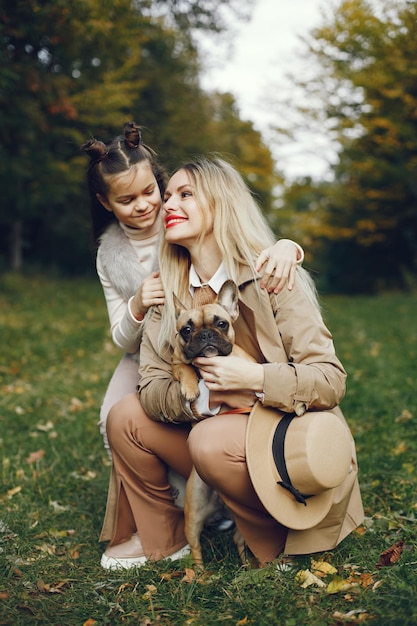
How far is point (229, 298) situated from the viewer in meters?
3.04

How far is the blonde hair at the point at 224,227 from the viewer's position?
3139 millimetres

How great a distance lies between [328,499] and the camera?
2.80m

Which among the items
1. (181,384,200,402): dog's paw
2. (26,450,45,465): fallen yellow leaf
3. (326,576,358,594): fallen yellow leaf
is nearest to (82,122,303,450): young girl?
(181,384,200,402): dog's paw

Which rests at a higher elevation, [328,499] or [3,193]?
[3,193]

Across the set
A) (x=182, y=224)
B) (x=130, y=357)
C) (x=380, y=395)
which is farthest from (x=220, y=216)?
(x=380, y=395)

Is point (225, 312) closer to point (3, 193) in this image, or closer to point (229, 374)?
point (229, 374)

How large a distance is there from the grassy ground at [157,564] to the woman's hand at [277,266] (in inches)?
50.0

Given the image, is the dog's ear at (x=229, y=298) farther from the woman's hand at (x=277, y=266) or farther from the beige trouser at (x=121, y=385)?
the beige trouser at (x=121, y=385)

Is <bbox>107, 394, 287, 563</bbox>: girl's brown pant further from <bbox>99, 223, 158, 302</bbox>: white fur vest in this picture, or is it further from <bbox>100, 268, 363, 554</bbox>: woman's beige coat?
<bbox>99, 223, 158, 302</bbox>: white fur vest

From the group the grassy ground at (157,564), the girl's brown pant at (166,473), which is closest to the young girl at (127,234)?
the girl's brown pant at (166,473)

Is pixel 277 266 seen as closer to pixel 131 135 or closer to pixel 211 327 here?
pixel 211 327

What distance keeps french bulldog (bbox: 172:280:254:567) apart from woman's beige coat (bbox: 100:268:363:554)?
0.07 meters

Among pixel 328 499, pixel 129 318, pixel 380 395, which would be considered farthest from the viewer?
pixel 380 395

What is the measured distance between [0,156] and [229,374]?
477 inches
